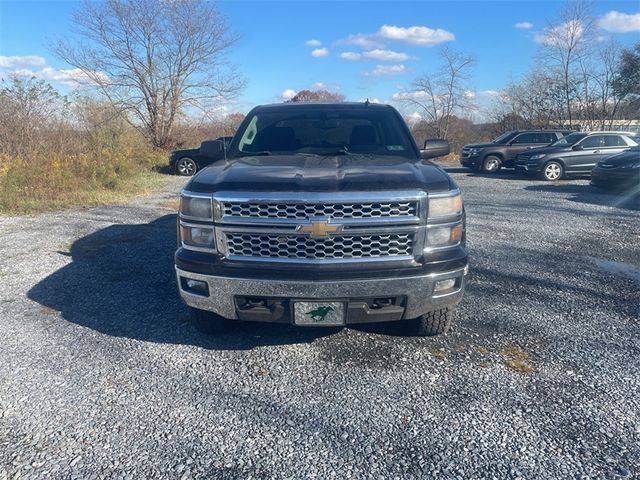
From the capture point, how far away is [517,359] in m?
3.31

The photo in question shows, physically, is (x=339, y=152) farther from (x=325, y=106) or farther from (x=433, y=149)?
(x=433, y=149)

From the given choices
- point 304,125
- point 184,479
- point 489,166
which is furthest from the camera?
point 489,166

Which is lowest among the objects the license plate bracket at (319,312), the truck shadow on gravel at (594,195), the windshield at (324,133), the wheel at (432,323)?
the truck shadow on gravel at (594,195)

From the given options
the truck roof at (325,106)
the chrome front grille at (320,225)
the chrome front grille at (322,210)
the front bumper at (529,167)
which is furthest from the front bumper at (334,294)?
the front bumper at (529,167)

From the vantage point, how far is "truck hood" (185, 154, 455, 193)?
9.68ft

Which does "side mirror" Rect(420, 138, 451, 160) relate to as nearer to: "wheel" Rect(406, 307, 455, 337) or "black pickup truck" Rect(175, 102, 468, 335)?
"black pickup truck" Rect(175, 102, 468, 335)

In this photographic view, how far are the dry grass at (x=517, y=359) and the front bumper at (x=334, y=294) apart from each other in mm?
644

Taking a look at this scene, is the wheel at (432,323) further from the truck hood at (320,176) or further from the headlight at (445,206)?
the truck hood at (320,176)

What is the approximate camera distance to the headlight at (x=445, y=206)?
296 centimetres

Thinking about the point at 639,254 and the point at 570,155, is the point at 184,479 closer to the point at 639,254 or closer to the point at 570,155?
the point at 639,254

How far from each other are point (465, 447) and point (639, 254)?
5278 millimetres

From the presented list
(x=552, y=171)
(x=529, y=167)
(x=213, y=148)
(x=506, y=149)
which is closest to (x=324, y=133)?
(x=213, y=148)

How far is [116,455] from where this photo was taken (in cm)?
234

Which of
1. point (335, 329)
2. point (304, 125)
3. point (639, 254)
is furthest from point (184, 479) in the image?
point (639, 254)
